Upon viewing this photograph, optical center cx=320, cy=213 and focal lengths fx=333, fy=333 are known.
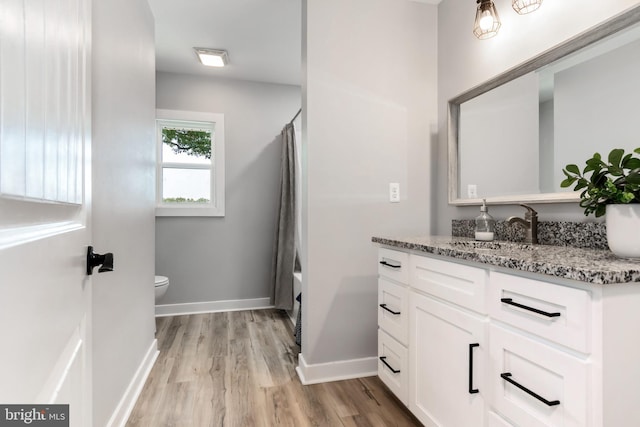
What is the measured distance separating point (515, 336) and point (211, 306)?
315cm

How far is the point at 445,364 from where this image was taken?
4.37 ft

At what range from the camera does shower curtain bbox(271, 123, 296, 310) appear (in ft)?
11.3

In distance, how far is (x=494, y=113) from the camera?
6.07ft

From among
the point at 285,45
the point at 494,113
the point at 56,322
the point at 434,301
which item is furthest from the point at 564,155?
the point at 285,45

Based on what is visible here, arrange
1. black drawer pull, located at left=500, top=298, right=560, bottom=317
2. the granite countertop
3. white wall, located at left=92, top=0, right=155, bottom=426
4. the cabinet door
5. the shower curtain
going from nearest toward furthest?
1. the granite countertop
2. black drawer pull, located at left=500, top=298, right=560, bottom=317
3. the cabinet door
4. white wall, located at left=92, top=0, right=155, bottom=426
5. the shower curtain

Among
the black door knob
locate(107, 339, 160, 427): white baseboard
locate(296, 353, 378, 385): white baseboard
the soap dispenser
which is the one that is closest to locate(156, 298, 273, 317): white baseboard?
locate(107, 339, 160, 427): white baseboard

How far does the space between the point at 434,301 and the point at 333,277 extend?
82 centimetres

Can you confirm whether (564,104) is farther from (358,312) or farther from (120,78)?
(120,78)

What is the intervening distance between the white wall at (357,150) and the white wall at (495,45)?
3.9 inches

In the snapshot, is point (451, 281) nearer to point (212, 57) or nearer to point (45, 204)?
point (45, 204)

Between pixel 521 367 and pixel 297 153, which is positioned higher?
pixel 297 153

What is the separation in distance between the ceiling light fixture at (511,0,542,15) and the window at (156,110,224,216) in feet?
9.41

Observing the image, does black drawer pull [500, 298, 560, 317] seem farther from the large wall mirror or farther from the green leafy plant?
the large wall mirror

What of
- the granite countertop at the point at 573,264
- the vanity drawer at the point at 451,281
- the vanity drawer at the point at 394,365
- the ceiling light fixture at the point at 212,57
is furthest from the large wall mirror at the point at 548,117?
the ceiling light fixture at the point at 212,57
